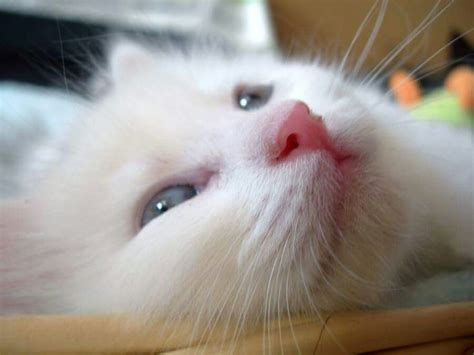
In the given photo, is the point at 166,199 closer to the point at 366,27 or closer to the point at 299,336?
the point at 299,336

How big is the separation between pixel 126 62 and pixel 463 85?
2.73 feet

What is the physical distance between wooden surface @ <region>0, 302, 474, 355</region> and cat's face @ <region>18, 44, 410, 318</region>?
53 millimetres

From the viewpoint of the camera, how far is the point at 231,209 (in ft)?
1.97

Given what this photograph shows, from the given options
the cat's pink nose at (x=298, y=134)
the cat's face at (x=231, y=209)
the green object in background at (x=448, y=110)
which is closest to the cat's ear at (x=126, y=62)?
the cat's face at (x=231, y=209)

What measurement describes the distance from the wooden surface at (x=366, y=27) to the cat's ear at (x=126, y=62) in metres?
0.44

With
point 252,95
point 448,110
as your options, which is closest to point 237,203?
point 252,95

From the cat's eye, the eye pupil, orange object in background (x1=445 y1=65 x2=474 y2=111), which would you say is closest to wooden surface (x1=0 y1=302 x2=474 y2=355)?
the eye pupil

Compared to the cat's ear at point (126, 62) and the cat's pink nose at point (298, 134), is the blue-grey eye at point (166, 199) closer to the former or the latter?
the cat's pink nose at point (298, 134)

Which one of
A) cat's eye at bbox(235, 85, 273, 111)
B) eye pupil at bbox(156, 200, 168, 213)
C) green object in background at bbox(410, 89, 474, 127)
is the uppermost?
cat's eye at bbox(235, 85, 273, 111)

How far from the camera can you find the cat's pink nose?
0.60m

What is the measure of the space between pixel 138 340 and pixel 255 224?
186 millimetres

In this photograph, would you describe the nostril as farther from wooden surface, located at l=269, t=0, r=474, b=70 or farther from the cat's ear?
the cat's ear

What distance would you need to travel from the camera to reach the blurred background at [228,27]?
926 millimetres

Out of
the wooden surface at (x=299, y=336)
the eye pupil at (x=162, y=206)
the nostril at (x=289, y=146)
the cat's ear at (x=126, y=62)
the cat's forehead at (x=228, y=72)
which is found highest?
the cat's ear at (x=126, y=62)
